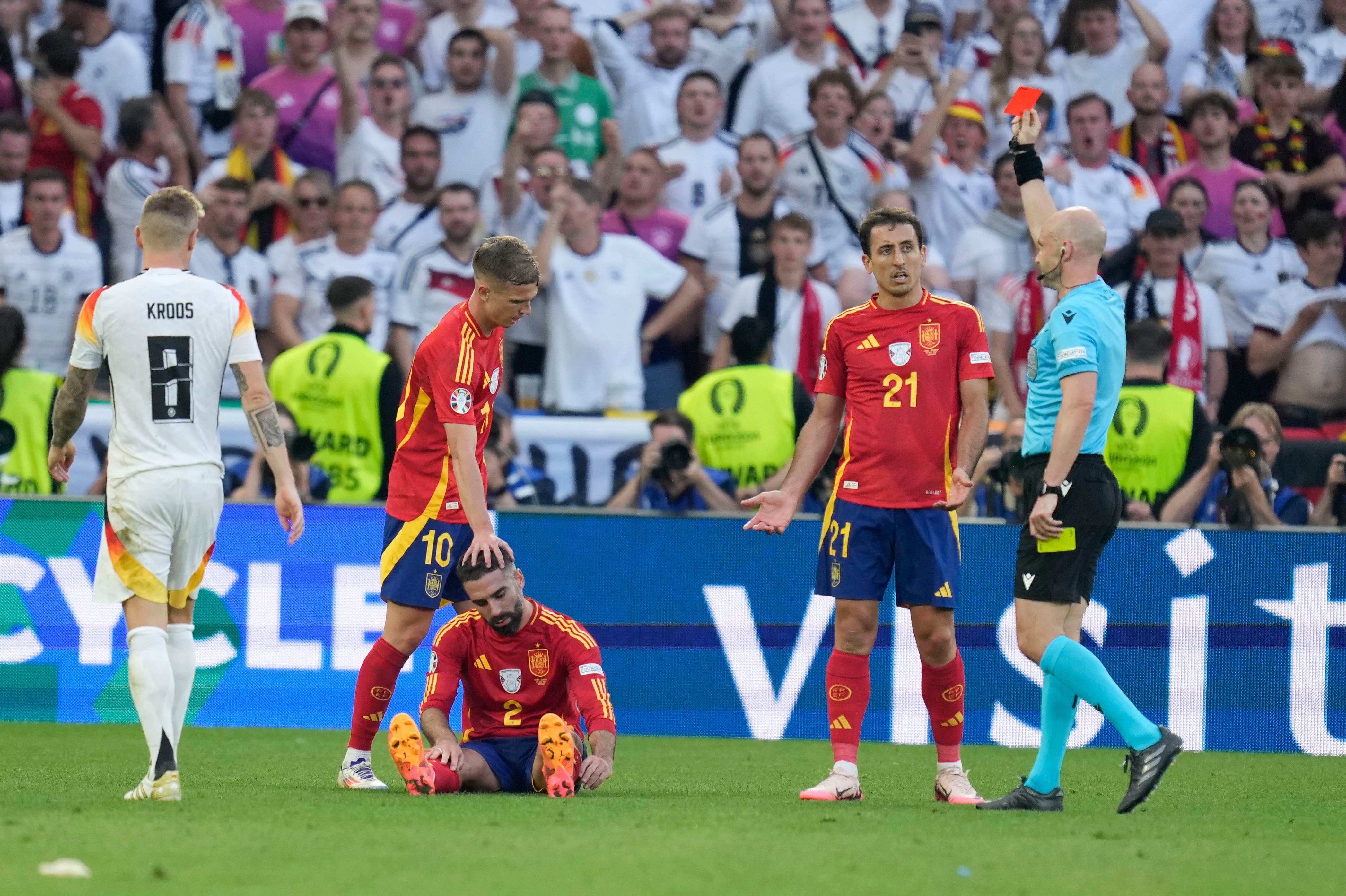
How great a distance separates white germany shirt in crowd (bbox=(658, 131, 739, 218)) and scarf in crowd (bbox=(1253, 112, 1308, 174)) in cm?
419

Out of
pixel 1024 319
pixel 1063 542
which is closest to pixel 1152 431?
pixel 1024 319

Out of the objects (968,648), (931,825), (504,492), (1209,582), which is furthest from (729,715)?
(931,825)

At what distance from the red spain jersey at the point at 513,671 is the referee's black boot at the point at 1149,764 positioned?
193cm

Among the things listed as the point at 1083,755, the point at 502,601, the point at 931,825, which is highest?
the point at 502,601

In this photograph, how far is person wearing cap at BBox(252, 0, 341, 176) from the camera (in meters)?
13.3

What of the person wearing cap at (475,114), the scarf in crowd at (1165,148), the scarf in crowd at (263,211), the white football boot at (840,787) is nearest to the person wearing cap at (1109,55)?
the scarf in crowd at (1165,148)

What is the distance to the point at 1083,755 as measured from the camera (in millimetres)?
9203

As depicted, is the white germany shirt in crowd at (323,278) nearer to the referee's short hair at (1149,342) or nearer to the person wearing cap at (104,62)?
the person wearing cap at (104,62)

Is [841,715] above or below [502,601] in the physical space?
below

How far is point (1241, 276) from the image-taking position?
12.8 meters

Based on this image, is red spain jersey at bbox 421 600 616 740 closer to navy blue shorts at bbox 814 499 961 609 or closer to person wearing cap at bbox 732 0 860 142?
navy blue shorts at bbox 814 499 961 609

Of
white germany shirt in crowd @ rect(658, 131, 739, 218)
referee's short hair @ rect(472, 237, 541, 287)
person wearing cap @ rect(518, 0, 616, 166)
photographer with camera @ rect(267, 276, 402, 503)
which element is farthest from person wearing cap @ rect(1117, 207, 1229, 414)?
referee's short hair @ rect(472, 237, 541, 287)

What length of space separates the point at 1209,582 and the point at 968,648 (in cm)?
139

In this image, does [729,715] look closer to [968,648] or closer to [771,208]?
[968,648]
